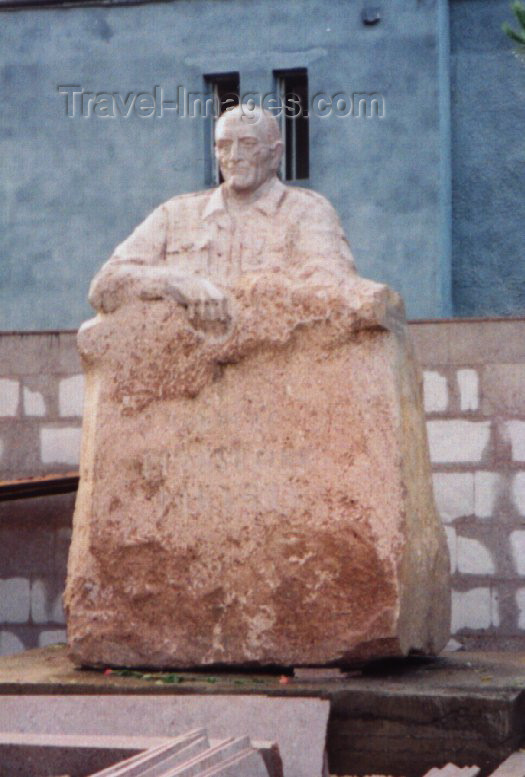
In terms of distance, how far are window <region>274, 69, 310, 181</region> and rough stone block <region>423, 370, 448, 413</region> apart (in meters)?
6.19

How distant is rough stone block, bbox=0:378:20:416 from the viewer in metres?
7.80

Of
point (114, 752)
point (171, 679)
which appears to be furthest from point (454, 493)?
point (114, 752)

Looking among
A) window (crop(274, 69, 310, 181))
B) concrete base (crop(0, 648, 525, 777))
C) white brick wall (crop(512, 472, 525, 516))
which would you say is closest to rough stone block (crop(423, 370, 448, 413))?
white brick wall (crop(512, 472, 525, 516))

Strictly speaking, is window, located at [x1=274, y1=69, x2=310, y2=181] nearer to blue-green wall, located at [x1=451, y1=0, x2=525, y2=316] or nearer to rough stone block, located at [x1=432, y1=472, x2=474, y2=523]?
blue-green wall, located at [x1=451, y1=0, x2=525, y2=316]

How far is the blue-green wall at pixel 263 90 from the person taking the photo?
12867 millimetres

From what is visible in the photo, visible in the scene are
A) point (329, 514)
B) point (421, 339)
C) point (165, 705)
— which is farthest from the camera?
point (421, 339)

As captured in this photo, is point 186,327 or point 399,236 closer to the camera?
point 186,327

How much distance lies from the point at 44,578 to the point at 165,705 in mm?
3022

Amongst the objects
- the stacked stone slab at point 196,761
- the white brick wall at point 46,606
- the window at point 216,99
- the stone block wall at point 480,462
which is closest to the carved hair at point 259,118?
the stone block wall at point 480,462

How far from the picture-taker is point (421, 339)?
734 centimetres

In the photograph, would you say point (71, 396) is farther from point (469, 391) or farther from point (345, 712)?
point (345, 712)

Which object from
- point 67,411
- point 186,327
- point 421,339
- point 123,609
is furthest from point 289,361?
point 67,411

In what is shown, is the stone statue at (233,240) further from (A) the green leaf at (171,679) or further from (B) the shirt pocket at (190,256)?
(A) the green leaf at (171,679)

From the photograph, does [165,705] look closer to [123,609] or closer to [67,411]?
[123,609]
